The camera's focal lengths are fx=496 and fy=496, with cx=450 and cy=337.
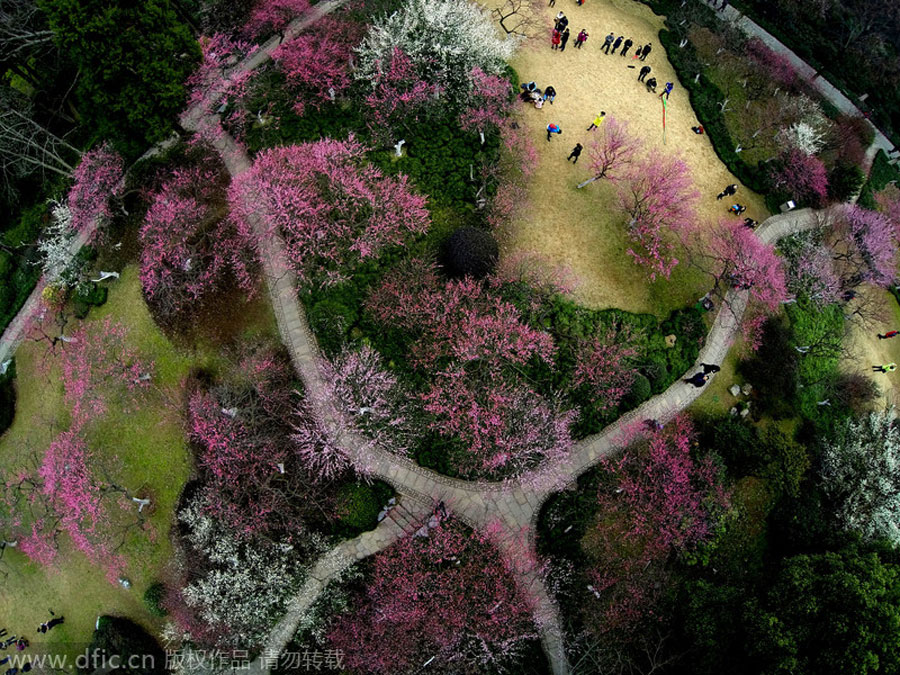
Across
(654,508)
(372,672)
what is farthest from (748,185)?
(372,672)

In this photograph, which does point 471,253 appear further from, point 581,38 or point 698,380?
point 581,38

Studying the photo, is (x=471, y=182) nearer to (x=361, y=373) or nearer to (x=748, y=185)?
(x=361, y=373)

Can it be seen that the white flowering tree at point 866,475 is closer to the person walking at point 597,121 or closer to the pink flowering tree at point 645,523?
the pink flowering tree at point 645,523

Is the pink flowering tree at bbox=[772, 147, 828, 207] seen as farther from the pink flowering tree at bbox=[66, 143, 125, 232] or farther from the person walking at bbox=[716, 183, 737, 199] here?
the pink flowering tree at bbox=[66, 143, 125, 232]

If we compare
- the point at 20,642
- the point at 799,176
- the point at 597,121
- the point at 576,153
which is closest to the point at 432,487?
the point at 576,153

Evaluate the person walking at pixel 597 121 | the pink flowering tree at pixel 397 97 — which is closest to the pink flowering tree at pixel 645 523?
the person walking at pixel 597 121

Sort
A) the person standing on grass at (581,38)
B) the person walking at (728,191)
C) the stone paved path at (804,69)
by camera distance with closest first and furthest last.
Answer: the person walking at (728,191) < the person standing on grass at (581,38) < the stone paved path at (804,69)
